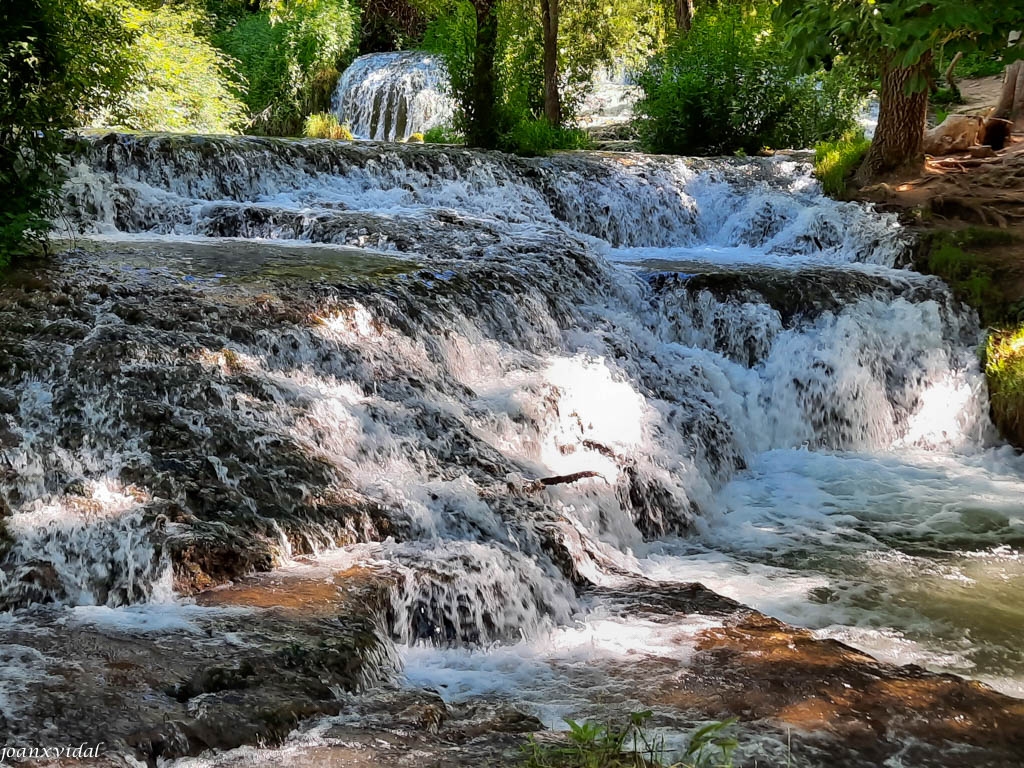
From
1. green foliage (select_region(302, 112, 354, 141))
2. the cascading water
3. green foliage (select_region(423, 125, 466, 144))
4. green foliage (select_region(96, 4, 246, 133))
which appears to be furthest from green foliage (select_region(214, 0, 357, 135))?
the cascading water

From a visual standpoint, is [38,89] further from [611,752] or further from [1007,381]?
[1007,381]

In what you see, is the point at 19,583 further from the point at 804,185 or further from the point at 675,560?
the point at 804,185

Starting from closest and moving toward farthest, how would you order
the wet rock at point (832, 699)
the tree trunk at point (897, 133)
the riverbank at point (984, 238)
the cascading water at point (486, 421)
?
the wet rock at point (832, 699)
the cascading water at point (486, 421)
the riverbank at point (984, 238)
the tree trunk at point (897, 133)

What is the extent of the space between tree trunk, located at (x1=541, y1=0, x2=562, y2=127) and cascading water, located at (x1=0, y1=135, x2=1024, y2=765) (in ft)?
19.6

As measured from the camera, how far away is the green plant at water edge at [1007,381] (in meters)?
7.33

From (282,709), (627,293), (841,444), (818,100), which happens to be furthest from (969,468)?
(818,100)

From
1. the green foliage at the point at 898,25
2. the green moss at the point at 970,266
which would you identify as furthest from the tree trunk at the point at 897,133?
the green foliage at the point at 898,25

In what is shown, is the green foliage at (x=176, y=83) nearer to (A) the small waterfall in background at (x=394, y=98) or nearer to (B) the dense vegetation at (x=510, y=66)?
(B) the dense vegetation at (x=510, y=66)

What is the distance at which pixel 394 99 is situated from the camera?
18.4m

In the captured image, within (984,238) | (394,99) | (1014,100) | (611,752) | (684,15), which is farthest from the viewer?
(394,99)

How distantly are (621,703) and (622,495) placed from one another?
2407mm

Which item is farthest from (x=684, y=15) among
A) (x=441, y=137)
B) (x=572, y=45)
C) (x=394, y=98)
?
(x=394, y=98)

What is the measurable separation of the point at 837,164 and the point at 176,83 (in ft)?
31.6

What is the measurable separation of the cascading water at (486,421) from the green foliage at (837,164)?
3.46 feet
